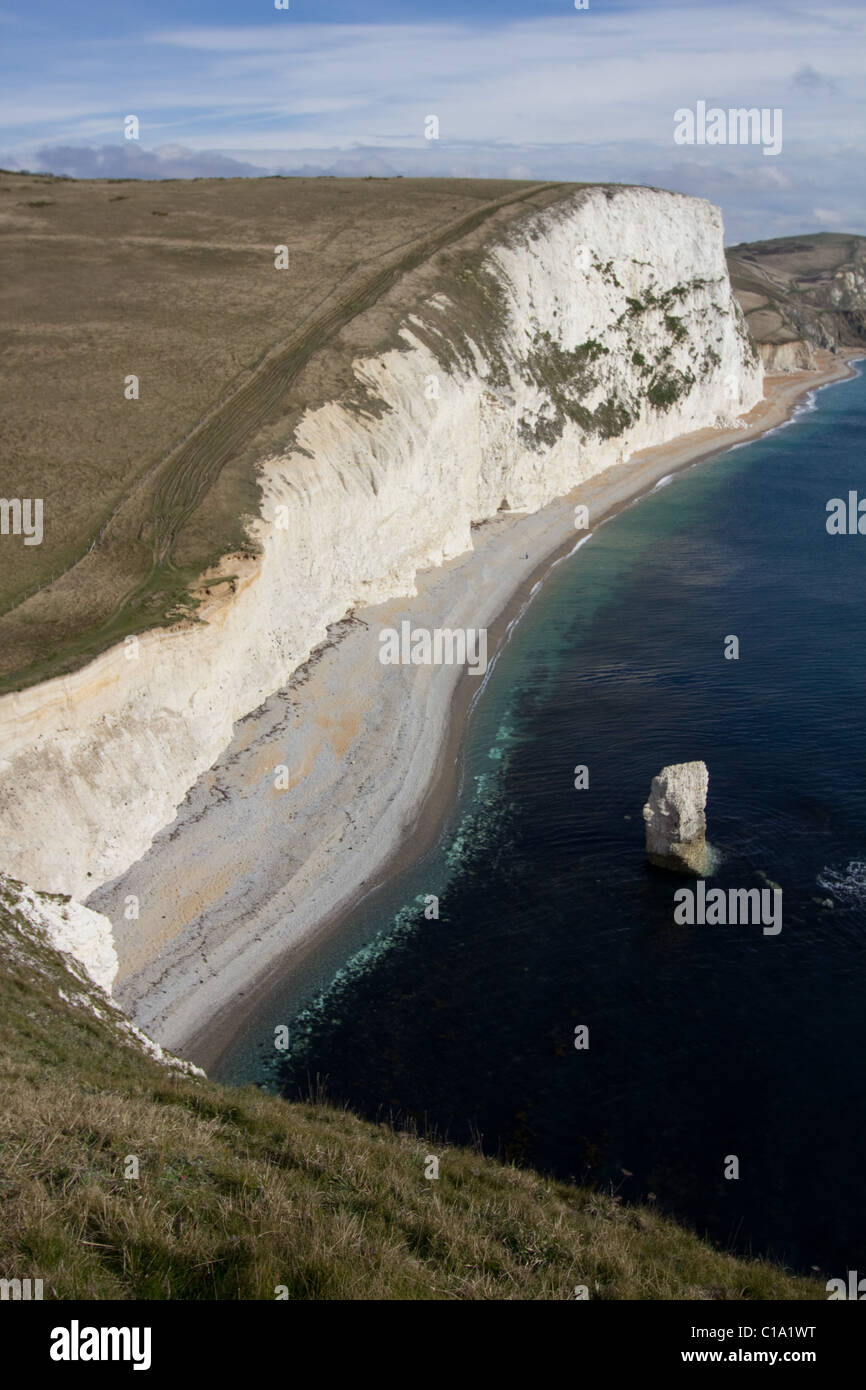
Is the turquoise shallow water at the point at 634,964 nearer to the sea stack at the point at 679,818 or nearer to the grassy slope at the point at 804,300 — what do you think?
the sea stack at the point at 679,818

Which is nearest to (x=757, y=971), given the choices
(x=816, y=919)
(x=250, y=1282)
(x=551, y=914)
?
(x=816, y=919)

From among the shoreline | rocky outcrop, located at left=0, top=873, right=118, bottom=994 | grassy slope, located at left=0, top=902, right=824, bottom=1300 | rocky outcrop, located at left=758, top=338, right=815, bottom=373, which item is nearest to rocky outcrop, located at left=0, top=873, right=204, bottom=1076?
rocky outcrop, located at left=0, top=873, right=118, bottom=994

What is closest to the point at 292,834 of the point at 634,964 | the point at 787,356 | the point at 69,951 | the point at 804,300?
the point at 69,951

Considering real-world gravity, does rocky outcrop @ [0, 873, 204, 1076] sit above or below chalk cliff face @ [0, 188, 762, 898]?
below

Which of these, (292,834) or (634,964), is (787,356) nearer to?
(292,834)

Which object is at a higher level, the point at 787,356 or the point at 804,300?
the point at 804,300

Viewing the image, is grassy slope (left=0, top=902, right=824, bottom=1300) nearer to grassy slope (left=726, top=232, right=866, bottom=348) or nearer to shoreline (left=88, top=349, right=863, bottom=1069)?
shoreline (left=88, top=349, right=863, bottom=1069)

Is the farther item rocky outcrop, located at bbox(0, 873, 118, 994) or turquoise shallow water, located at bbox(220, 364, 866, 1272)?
rocky outcrop, located at bbox(0, 873, 118, 994)
